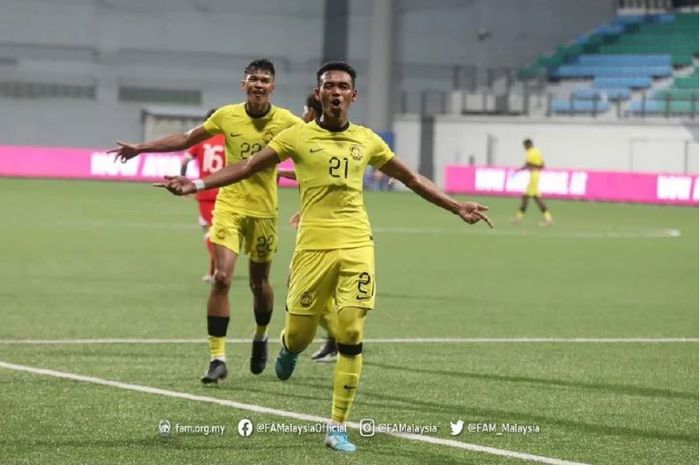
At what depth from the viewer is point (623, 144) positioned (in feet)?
166

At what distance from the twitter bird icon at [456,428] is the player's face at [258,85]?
10.9 feet

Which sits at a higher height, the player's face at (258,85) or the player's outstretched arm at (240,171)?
the player's face at (258,85)

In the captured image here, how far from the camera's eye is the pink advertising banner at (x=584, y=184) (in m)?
47.2

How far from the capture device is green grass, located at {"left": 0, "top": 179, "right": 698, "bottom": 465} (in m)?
9.24

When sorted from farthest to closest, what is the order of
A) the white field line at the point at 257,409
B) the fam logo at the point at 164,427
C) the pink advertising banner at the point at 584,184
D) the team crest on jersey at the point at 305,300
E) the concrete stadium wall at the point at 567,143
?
the concrete stadium wall at the point at 567,143 < the pink advertising banner at the point at 584,184 < the team crest on jersey at the point at 305,300 < the fam logo at the point at 164,427 < the white field line at the point at 257,409

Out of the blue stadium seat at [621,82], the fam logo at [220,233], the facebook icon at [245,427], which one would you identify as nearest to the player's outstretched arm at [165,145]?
the fam logo at [220,233]

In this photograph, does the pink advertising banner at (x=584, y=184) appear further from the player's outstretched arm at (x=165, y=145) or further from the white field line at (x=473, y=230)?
A: the player's outstretched arm at (x=165, y=145)

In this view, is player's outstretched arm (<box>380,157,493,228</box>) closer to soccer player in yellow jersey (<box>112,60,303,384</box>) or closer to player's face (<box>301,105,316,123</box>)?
soccer player in yellow jersey (<box>112,60,303,384</box>)

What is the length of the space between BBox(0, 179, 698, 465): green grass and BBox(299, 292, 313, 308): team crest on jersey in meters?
0.82

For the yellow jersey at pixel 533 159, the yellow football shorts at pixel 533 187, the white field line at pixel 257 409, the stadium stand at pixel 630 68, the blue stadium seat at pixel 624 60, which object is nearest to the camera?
the white field line at pixel 257 409

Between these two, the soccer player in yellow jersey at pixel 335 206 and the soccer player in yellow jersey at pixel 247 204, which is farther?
the soccer player in yellow jersey at pixel 247 204

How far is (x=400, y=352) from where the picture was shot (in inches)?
549

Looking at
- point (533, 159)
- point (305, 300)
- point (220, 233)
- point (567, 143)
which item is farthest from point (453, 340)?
point (567, 143)

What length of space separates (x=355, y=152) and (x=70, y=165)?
4450 centimetres
